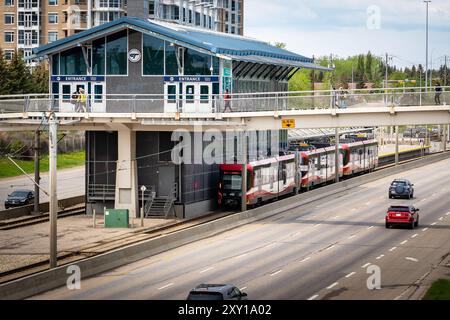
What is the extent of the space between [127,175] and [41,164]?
3820 cm

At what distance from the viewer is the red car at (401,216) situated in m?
62.6

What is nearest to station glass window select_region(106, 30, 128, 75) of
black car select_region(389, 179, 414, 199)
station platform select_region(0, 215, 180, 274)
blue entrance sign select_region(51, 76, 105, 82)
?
blue entrance sign select_region(51, 76, 105, 82)

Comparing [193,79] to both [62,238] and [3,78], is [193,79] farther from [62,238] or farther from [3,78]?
[3,78]

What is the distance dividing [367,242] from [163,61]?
65.6 feet

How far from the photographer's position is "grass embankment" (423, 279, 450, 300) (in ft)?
127

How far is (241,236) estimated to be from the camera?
6034 cm

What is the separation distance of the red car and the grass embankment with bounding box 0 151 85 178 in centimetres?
4412

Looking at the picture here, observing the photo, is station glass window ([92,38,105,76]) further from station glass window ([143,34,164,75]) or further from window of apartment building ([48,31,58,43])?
window of apartment building ([48,31,58,43])

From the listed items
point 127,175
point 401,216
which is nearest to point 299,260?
point 401,216

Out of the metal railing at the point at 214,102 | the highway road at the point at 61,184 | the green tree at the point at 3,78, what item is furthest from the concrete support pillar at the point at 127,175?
the green tree at the point at 3,78

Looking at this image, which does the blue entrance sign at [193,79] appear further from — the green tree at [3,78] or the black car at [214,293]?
the green tree at [3,78]

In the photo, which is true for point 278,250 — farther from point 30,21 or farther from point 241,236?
point 30,21

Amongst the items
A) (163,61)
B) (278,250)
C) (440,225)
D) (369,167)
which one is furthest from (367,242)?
(369,167)

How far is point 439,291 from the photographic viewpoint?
40.0 meters
